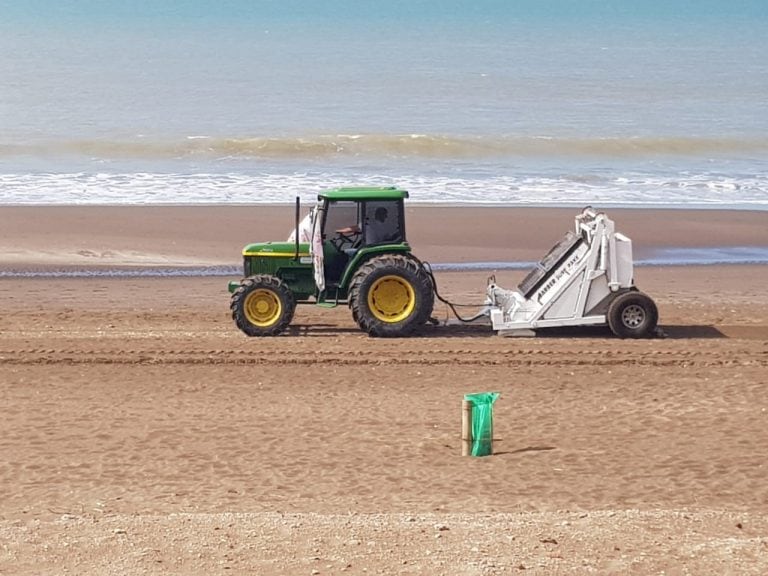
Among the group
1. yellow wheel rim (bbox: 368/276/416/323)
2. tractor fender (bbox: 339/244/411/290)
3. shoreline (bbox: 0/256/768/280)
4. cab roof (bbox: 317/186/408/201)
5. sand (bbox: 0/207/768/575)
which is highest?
cab roof (bbox: 317/186/408/201)

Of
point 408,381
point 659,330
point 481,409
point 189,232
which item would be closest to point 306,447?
point 481,409

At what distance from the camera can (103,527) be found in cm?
826

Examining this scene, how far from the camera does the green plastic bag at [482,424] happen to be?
10023mm

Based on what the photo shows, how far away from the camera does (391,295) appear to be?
14055 mm

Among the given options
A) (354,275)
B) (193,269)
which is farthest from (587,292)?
(193,269)

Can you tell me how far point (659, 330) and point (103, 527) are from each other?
7710 millimetres

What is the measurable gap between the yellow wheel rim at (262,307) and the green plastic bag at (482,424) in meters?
4.45

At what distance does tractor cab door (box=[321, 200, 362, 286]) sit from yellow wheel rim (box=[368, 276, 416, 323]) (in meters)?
0.52

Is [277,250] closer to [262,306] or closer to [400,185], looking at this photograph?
[262,306]

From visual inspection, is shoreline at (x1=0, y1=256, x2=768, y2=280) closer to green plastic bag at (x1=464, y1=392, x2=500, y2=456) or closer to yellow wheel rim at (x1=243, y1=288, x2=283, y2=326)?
yellow wheel rim at (x1=243, y1=288, x2=283, y2=326)

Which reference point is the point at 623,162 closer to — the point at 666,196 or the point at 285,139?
the point at 666,196

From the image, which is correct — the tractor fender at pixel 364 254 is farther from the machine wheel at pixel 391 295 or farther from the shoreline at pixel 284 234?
the shoreline at pixel 284 234

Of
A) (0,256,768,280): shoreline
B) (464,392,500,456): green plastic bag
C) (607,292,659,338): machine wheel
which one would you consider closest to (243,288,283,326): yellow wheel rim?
(607,292,659,338): machine wheel

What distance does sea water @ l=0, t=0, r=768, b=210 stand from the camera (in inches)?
1137
